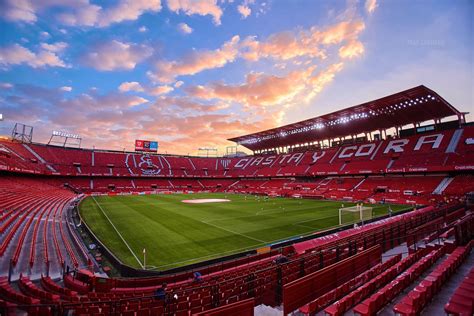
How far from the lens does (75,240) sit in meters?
17.6

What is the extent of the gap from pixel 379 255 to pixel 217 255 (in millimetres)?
9222

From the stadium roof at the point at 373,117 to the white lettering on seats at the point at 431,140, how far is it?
3.63m

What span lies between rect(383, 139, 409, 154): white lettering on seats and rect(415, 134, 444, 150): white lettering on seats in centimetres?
243

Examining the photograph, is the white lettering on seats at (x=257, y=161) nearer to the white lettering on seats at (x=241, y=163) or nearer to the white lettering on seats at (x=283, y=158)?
the white lettering on seats at (x=241, y=163)

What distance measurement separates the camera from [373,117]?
4619 centimetres

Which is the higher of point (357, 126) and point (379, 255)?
point (357, 126)

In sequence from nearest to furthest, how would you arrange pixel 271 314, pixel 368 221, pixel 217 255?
pixel 271 314 → pixel 217 255 → pixel 368 221

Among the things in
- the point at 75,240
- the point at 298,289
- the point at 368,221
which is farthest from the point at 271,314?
the point at 368,221

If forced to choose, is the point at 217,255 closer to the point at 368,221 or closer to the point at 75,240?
the point at 75,240

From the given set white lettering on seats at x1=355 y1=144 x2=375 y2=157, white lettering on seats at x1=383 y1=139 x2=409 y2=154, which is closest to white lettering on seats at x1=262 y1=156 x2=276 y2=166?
white lettering on seats at x1=355 y1=144 x2=375 y2=157

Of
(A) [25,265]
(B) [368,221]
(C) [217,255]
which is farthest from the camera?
(B) [368,221]

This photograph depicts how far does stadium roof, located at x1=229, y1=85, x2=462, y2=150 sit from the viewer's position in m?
37.0

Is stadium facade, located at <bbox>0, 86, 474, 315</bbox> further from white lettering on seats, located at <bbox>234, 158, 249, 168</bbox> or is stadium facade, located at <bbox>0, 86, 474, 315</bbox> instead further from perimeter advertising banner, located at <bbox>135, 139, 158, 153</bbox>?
perimeter advertising banner, located at <bbox>135, 139, 158, 153</bbox>

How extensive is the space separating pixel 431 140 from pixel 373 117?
1072 cm
